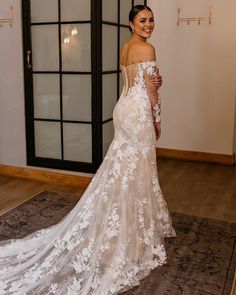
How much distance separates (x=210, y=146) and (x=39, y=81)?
234 centimetres

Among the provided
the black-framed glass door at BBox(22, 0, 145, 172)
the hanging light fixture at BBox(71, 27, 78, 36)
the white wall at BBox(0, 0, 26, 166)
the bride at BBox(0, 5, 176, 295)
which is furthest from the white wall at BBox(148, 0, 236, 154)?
the bride at BBox(0, 5, 176, 295)

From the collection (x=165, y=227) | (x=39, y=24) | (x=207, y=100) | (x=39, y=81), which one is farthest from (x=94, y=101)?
(x=207, y=100)

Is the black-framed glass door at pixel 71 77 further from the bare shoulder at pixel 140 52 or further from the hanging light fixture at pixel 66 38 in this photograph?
the bare shoulder at pixel 140 52

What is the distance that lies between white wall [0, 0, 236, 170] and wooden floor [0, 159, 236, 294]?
360mm

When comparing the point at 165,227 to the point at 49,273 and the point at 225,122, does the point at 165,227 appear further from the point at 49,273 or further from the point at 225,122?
the point at 225,122

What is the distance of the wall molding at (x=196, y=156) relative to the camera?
4.95m

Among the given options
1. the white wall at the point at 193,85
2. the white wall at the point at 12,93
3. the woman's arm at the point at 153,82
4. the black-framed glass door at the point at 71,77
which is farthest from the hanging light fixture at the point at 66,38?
the woman's arm at the point at 153,82

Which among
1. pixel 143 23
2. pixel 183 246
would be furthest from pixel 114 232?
pixel 143 23

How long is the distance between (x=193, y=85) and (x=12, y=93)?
2245 mm

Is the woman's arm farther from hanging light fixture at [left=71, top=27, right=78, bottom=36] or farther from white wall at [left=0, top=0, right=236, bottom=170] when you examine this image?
white wall at [left=0, top=0, right=236, bottom=170]

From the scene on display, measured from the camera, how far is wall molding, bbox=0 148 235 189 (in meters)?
4.03

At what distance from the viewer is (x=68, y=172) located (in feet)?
13.4

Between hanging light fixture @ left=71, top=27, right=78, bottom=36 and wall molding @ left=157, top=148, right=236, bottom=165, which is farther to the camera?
wall molding @ left=157, top=148, right=236, bottom=165

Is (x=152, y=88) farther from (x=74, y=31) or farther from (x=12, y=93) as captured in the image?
(x=12, y=93)
